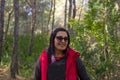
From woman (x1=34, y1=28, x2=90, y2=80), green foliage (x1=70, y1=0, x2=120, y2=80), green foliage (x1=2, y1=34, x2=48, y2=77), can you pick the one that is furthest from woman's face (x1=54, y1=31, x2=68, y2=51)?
green foliage (x1=2, y1=34, x2=48, y2=77)

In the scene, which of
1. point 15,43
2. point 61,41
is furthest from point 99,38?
point 15,43

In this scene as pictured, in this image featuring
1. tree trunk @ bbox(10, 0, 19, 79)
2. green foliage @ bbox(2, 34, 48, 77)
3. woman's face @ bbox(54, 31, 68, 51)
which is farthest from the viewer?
green foliage @ bbox(2, 34, 48, 77)

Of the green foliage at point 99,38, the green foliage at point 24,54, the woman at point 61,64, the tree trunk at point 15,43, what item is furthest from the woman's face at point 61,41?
the green foliage at point 24,54

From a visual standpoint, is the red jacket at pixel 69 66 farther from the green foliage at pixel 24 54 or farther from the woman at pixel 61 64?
the green foliage at pixel 24 54

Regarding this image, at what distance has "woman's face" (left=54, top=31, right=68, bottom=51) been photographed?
304cm

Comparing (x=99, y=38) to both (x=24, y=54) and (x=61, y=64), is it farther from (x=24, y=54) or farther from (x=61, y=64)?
(x=24, y=54)

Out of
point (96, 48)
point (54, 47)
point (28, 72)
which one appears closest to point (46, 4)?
point (28, 72)

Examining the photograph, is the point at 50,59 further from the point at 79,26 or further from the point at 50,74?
the point at 79,26

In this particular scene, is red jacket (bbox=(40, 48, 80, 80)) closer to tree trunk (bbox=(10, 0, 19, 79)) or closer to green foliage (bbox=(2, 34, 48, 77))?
tree trunk (bbox=(10, 0, 19, 79))

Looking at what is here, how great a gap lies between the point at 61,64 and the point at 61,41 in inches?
9.3

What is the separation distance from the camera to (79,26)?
7.37 m

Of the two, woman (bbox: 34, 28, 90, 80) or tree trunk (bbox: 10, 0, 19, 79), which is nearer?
woman (bbox: 34, 28, 90, 80)

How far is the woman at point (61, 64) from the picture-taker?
295 cm

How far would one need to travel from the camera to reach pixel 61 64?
9.74 feet
